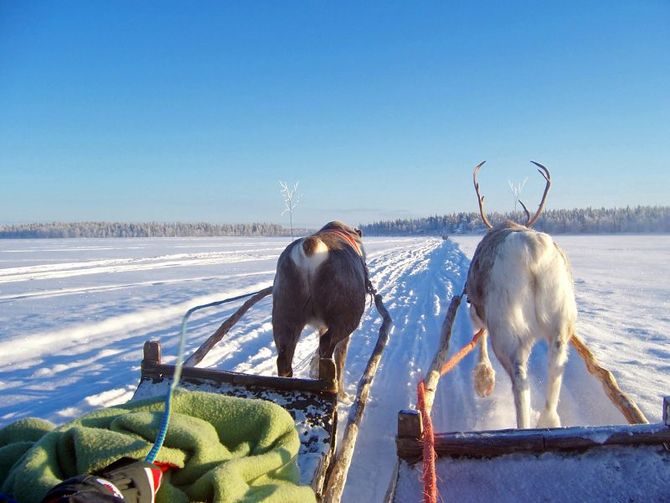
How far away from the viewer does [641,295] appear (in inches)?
420

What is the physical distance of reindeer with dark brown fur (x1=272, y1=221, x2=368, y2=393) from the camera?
12.8ft

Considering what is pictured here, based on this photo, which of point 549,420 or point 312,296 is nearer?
point 549,420

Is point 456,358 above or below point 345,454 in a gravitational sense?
above

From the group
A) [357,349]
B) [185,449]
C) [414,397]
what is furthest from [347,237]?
[185,449]

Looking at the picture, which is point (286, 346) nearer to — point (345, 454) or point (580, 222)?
point (345, 454)

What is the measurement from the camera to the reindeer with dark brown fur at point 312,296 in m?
3.91

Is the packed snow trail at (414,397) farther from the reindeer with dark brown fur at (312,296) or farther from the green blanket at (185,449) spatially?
the green blanket at (185,449)

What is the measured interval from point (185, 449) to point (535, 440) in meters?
1.33

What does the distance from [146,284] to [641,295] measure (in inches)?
510

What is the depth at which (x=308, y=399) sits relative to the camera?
247cm

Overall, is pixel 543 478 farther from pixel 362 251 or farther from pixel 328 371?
pixel 362 251

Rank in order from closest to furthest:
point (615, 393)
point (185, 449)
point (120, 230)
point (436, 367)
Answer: point (185, 449), point (615, 393), point (436, 367), point (120, 230)

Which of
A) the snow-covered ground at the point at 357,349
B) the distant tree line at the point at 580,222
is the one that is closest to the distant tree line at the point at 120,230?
the distant tree line at the point at 580,222

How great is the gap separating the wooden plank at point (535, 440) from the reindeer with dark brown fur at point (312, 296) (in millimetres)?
2089
